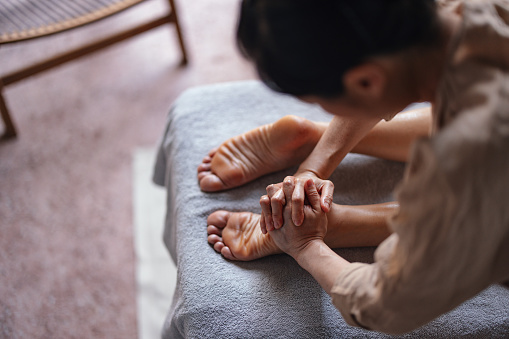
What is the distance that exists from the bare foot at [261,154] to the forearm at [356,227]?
0.16 meters

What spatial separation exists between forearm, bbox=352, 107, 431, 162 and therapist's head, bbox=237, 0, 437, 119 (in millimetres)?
424

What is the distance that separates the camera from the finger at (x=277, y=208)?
2.68 ft

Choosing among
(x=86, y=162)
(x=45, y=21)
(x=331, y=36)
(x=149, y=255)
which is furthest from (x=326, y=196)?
(x=45, y=21)

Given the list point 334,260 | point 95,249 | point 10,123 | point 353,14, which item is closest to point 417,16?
point 353,14

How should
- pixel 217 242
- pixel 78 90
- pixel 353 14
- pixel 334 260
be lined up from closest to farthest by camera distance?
pixel 353 14
pixel 334 260
pixel 217 242
pixel 78 90

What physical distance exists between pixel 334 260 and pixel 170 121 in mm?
571

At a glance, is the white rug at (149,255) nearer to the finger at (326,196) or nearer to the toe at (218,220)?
the toe at (218,220)

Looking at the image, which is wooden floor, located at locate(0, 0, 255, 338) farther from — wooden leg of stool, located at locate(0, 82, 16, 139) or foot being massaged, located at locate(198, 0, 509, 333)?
foot being massaged, located at locate(198, 0, 509, 333)

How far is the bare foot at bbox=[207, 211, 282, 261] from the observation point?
33.1 inches

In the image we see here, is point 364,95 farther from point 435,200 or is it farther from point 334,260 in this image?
point 334,260

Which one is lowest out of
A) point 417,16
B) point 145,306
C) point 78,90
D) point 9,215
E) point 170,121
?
point 145,306

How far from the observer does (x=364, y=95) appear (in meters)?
0.55

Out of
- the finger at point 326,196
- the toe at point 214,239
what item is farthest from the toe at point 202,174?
the finger at point 326,196

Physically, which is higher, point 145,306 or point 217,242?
point 217,242
